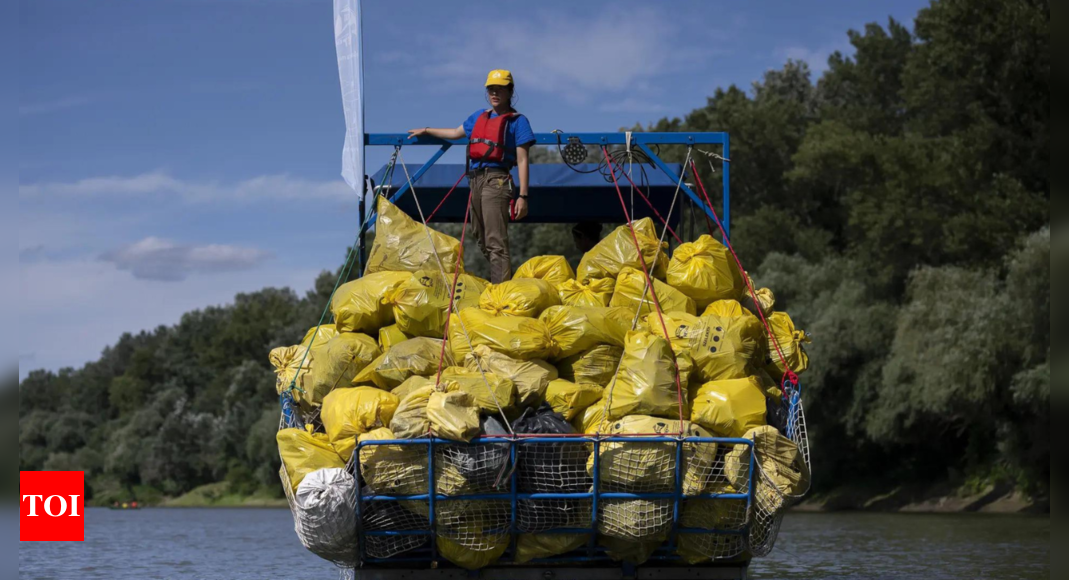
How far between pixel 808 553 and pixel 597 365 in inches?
444

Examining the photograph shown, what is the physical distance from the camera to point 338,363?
7.19 meters

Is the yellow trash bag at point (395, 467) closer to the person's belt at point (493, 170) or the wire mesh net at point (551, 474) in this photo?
the wire mesh net at point (551, 474)

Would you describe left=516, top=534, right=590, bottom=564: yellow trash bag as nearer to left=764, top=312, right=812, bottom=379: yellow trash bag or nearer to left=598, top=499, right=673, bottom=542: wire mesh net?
left=598, top=499, right=673, bottom=542: wire mesh net

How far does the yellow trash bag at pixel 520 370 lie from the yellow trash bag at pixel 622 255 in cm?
123

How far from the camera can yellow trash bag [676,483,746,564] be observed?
645 cm

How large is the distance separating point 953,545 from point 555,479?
1284cm

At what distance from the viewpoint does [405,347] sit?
23.0ft

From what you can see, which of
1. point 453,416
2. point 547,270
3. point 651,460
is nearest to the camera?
point 453,416

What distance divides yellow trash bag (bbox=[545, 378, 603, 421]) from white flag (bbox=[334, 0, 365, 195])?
2485 millimetres

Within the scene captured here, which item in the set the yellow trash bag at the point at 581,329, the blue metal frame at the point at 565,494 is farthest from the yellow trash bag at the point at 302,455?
the yellow trash bag at the point at 581,329

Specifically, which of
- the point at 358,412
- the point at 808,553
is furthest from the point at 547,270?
the point at 808,553

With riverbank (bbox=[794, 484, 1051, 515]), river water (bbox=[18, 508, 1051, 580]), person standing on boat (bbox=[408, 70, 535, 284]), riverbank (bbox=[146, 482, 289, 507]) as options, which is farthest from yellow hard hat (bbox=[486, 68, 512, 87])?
riverbank (bbox=[146, 482, 289, 507])

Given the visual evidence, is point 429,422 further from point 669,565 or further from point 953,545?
point 953,545

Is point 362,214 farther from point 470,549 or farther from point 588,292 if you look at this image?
point 470,549
